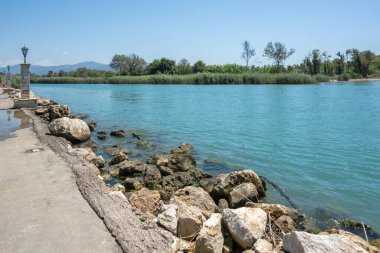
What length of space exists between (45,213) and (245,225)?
317 cm

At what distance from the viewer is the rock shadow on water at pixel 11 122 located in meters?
13.2

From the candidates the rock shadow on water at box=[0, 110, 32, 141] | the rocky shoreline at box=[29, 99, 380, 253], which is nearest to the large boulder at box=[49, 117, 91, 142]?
the rock shadow on water at box=[0, 110, 32, 141]

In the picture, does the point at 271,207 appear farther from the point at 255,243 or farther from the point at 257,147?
the point at 257,147

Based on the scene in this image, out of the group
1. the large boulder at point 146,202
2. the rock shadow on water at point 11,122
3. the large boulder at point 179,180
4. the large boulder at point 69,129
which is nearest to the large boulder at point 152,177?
the large boulder at point 179,180

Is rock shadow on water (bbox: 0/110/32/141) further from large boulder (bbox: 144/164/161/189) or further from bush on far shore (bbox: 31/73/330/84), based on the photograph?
bush on far shore (bbox: 31/73/330/84)

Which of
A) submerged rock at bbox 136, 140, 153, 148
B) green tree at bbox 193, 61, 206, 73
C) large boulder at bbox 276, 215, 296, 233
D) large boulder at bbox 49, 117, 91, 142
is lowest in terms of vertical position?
large boulder at bbox 276, 215, 296, 233

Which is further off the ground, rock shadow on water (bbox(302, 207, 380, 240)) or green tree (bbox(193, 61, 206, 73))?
green tree (bbox(193, 61, 206, 73))

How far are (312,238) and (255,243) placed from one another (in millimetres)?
843

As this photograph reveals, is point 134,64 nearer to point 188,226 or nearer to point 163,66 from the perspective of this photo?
point 163,66

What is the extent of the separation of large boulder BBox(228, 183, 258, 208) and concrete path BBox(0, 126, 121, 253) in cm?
320

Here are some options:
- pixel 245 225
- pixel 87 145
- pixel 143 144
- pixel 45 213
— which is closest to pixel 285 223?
pixel 245 225

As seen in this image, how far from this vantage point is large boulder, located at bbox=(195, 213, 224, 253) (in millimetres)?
4652

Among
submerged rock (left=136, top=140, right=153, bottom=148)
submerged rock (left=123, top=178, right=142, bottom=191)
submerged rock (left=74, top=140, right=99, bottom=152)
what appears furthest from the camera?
submerged rock (left=136, top=140, right=153, bottom=148)

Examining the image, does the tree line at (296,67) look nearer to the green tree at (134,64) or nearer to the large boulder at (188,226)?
the green tree at (134,64)
